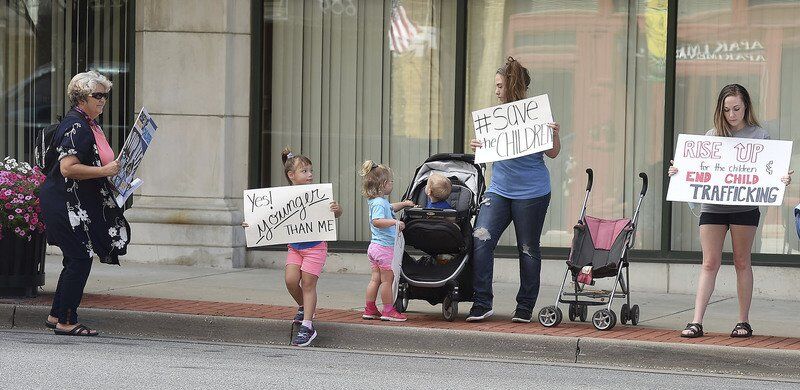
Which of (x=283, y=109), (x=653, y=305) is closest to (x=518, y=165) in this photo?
(x=653, y=305)

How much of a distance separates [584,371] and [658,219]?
466 cm

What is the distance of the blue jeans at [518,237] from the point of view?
1038 centimetres

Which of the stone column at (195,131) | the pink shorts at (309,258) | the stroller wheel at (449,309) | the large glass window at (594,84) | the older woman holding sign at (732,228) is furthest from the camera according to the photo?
the stone column at (195,131)

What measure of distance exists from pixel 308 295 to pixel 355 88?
478cm

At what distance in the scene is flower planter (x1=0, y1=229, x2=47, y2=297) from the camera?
435 inches

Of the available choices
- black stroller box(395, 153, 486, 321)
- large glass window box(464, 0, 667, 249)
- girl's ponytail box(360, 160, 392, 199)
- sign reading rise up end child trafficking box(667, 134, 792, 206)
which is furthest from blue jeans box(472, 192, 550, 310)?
large glass window box(464, 0, 667, 249)

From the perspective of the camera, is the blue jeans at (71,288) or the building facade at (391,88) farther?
the building facade at (391,88)

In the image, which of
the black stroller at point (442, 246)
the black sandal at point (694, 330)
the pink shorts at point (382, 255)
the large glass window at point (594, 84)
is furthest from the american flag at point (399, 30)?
the black sandal at point (694, 330)

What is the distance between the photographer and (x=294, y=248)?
33.3 ft

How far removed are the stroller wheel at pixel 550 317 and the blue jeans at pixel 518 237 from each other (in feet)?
1.06

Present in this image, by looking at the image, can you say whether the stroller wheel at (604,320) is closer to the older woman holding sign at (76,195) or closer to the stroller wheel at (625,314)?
the stroller wheel at (625,314)

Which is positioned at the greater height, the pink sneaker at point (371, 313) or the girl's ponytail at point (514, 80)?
the girl's ponytail at point (514, 80)

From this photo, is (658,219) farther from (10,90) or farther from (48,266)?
(10,90)

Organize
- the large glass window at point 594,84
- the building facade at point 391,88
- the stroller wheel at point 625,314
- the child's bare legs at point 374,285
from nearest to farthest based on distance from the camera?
the stroller wheel at point 625,314 → the child's bare legs at point 374,285 → the building facade at point 391,88 → the large glass window at point 594,84
